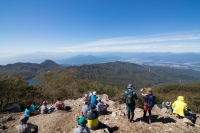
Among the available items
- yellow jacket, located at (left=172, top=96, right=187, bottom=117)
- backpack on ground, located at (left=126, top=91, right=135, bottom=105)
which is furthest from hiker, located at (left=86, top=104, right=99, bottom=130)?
yellow jacket, located at (left=172, top=96, right=187, bottom=117)

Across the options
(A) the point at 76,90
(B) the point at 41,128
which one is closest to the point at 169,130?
(B) the point at 41,128

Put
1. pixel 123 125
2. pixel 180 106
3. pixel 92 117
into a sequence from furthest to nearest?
1. pixel 180 106
2. pixel 123 125
3. pixel 92 117

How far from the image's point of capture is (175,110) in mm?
9672

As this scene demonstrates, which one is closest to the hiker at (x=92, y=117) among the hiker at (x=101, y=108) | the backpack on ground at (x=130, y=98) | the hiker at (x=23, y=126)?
the backpack on ground at (x=130, y=98)

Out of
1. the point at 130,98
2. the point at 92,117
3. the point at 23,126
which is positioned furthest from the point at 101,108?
the point at 23,126

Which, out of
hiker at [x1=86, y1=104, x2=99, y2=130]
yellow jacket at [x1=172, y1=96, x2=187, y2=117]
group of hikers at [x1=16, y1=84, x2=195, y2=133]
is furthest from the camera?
yellow jacket at [x1=172, y1=96, x2=187, y2=117]

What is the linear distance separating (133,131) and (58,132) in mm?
5067

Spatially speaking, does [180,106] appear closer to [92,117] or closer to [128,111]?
[128,111]

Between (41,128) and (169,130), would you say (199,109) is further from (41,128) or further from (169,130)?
(41,128)

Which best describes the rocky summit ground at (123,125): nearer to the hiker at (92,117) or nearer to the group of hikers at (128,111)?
the hiker at (92,117)

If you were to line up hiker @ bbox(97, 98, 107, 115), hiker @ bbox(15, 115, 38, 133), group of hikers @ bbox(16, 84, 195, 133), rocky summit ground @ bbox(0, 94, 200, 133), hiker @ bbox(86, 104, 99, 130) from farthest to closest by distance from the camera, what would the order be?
hiker @ bbox(97, 98, 107, 115)
rocky summit ground @ bbox(0, 94, 200, 133)
hiker @ bbox(86, 104, 99, 130)
hiker @ bbox(15, 115, 38, 133)
group of hikers @ bbox(16, 84, 195, 133)

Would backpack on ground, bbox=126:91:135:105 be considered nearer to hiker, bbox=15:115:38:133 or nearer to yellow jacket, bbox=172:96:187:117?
yellow jacket, bbox=172:96:187:117

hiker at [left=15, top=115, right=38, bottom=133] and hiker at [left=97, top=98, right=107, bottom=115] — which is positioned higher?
hiker at [left=15, top=115, right=38, bottom=133]

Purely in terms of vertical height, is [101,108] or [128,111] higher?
[128,111]
